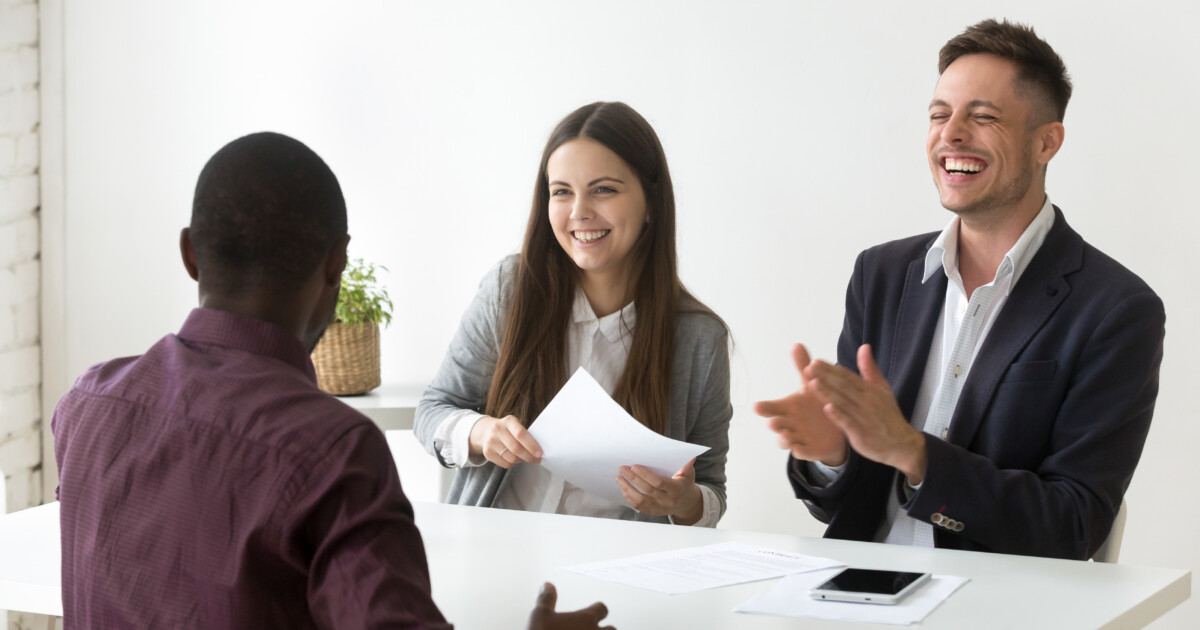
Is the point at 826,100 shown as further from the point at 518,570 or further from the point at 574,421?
the point at 518,570

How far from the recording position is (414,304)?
361cm

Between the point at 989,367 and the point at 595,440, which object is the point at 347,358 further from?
the point at 989,367

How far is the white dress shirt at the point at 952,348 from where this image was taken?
74.8 inches

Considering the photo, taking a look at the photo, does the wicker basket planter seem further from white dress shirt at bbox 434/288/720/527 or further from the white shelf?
white dress shirt at bbox 434/288/720/527

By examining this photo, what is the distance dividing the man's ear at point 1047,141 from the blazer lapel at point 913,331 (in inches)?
10.0

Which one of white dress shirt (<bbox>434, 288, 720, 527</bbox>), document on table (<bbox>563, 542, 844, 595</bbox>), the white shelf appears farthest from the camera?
the white shelf

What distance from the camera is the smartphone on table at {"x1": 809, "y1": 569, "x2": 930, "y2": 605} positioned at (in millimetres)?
1303

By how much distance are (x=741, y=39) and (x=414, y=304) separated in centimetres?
133

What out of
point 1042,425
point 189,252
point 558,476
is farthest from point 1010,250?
point 189,252

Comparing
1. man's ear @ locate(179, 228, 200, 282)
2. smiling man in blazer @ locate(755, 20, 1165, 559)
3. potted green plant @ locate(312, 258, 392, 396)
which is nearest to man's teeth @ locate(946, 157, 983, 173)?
smiling man in blazer @ locate(755, 20, 1165, 559)

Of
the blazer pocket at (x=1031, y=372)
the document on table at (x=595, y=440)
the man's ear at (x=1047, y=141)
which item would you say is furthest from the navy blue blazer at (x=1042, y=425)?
the document on table at (x=595, y=440)

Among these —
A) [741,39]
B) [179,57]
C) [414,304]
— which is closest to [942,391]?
[741,39]

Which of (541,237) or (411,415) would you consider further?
(411,415)

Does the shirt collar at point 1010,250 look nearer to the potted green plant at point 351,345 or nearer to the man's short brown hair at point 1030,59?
the man's short brown hair at point 1030,59
